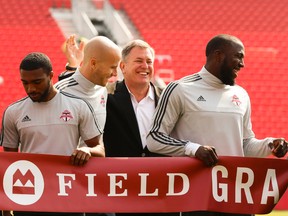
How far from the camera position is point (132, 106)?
4.74 meters

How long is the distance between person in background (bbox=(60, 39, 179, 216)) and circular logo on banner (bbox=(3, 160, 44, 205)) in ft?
2.23

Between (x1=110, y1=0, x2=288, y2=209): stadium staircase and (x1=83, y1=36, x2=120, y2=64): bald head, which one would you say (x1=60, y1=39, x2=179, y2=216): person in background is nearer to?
(x1=83, y1=36, x2=120, y2=64): bald head

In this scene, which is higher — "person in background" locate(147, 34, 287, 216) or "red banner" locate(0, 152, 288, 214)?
"person in background" locate(147, 34, 287, 216)

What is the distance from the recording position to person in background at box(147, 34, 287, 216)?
4.26 meters

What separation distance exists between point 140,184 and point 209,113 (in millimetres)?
547

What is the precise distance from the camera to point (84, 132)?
13.5ft

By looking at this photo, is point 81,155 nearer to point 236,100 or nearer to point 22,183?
point 22,183

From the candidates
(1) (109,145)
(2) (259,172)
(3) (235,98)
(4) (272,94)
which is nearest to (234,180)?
(2) (259,172)

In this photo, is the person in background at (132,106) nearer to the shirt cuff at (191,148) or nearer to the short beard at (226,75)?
the shirt cuff at (191,148)

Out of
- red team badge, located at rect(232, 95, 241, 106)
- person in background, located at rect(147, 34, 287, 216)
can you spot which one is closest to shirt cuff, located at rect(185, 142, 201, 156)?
person in background, located at rect(147, 34, 287, 216)

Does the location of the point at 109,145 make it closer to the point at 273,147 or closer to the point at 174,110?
the point at 174,110

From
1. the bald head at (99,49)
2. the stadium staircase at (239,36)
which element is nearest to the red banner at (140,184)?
the bald head at (99,49)

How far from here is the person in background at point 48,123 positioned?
398cm

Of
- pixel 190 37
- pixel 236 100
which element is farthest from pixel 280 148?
pixel 190 37
